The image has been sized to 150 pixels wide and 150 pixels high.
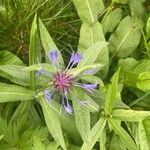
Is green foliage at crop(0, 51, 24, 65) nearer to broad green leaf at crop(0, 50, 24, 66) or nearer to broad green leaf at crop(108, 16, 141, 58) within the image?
broad green leaf at crop(0, 50, 24, 66)

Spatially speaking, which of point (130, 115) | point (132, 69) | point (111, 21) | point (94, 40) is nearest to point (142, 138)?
point (130, 115)

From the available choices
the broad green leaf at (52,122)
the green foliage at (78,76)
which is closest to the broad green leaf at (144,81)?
the green foliage at (78,76)

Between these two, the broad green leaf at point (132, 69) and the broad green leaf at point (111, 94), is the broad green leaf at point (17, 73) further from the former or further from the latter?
the broad green leaf at point (132, 69)

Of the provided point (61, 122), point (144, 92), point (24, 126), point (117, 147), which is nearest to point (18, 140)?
point (24, 126)

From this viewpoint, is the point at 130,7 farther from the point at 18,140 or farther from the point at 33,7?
the point at 18,140

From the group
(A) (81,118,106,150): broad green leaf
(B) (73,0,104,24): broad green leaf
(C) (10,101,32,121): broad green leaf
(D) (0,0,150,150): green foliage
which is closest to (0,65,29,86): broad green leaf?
(D) (0,0,150,150): green foliage

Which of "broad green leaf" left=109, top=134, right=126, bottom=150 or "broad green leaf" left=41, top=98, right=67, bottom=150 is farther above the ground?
"broad green leaf" left=41, top=98, right=67, bottom=150
